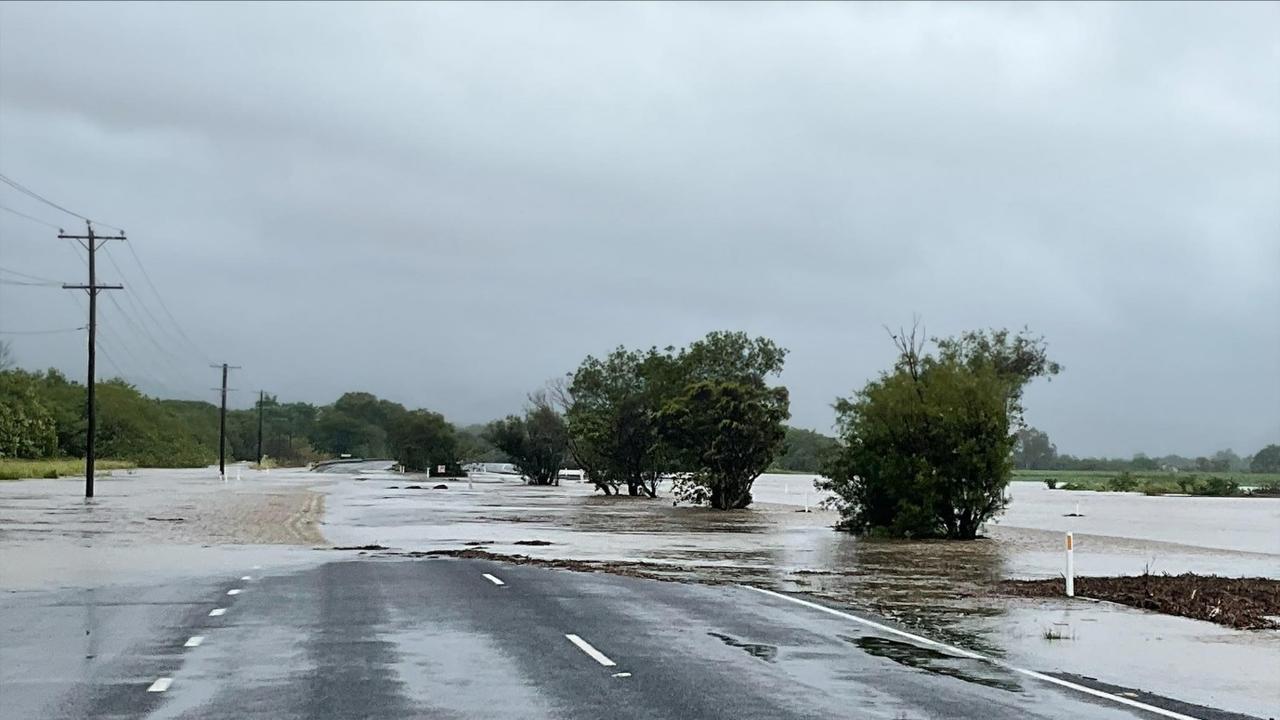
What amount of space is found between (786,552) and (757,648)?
17.3 metres

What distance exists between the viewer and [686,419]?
2391 inches

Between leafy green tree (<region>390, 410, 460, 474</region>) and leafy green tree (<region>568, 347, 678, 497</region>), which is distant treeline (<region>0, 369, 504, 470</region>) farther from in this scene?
leafy green tree (<region>568, 347, 678, 497</region>)

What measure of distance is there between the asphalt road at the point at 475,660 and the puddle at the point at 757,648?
2cm

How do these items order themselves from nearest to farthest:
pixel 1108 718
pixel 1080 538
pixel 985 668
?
pixel 1108 718 < pixel 985 668 < pixel 1080 538

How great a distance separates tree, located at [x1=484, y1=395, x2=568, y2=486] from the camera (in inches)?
→ 3792

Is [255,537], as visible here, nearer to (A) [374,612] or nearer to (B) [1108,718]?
(A) [374,612]

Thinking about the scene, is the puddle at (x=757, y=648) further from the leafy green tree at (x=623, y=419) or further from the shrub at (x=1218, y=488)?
the shrub at (x=1218, y=488)

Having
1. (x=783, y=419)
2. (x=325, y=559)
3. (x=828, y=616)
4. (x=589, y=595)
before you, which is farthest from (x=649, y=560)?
(x=783, y=419)

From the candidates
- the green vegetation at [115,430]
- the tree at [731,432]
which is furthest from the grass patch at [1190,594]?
the green vegetation at [115,430]

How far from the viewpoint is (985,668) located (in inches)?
533

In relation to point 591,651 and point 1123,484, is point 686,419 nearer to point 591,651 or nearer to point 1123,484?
point 591,651

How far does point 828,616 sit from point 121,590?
402 inches

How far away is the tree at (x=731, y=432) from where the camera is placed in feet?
194

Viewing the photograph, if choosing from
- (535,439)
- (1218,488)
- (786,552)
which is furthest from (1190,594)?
(1218,488)
